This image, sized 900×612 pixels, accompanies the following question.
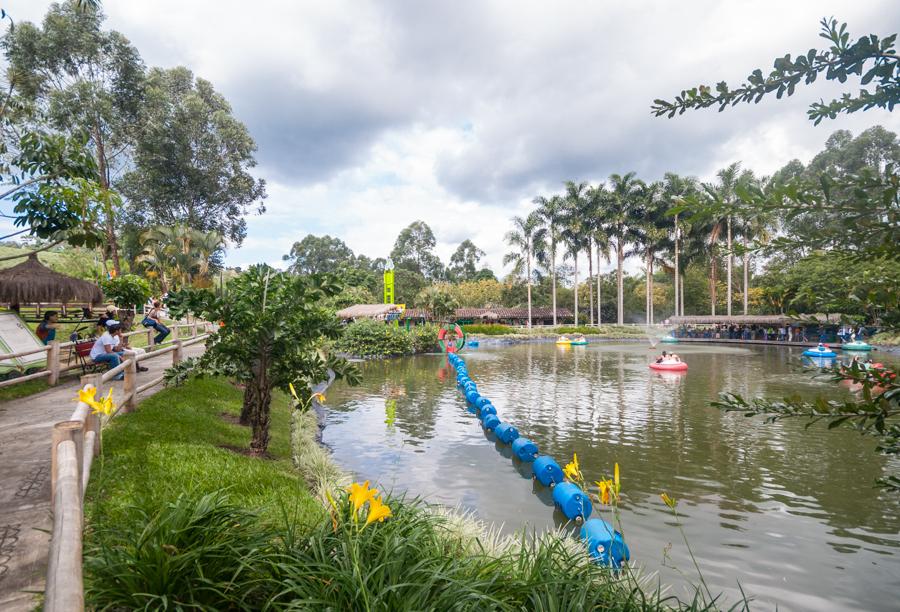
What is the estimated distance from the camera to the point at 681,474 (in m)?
A: 8.12

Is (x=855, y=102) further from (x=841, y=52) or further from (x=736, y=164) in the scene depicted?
(x=736, y=164)

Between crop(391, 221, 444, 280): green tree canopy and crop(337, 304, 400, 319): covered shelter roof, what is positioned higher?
crop(391, 221, 444, 280): green tree canopy

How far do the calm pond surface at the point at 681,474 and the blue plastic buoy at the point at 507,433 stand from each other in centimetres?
20

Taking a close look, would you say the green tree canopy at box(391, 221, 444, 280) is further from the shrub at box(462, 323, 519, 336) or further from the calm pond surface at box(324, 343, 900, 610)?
the calm pond surface at box(324, 343, 900, 610)

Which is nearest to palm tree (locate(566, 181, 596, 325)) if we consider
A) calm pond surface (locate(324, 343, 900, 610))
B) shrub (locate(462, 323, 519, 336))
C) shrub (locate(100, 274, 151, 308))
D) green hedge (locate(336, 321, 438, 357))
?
shrub (locate(462, 323, 519, 336))


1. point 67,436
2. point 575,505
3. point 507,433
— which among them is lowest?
point 575,505

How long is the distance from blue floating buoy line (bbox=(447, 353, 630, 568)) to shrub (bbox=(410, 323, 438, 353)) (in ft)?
61.2

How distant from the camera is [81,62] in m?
25.2

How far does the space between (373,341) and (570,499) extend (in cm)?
2202

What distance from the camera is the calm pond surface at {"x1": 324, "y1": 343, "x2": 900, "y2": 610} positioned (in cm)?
520

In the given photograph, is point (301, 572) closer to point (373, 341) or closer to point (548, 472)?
point (548, 472)

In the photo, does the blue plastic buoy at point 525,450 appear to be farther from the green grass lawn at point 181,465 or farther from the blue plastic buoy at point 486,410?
the green grass lawn at point 181,465

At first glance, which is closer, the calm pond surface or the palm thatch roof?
the calm pond surface

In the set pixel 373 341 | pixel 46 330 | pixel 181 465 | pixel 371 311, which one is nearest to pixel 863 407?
pixel 181 465
